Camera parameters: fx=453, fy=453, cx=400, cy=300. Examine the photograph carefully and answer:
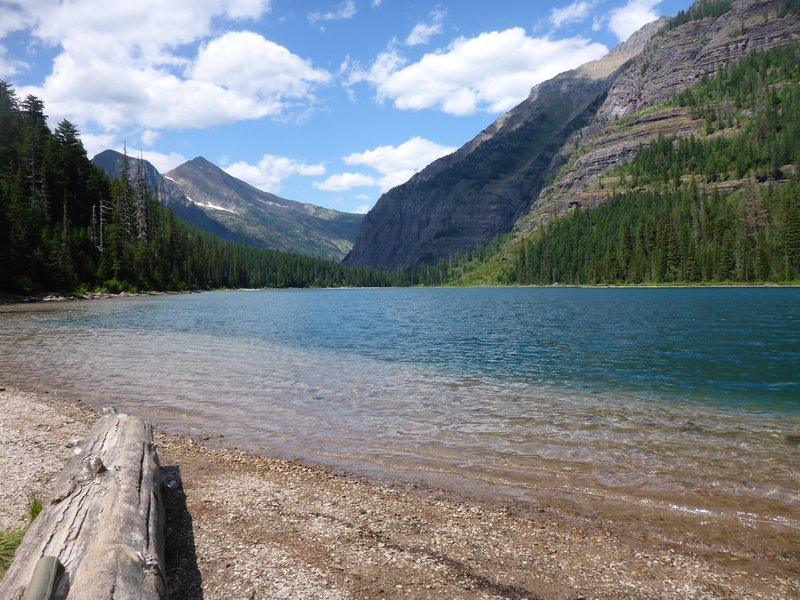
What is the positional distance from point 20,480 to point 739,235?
199198 millimetres

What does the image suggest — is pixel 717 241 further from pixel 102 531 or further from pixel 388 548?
pixel 102 531

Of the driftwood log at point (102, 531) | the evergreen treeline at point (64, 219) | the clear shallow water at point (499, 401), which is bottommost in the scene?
the clear shallow water at point (499, 401)

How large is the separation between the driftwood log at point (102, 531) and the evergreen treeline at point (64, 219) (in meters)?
86.6

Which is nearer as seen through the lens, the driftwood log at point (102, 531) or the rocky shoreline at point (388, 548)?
the driftwood log at point (102, 531)

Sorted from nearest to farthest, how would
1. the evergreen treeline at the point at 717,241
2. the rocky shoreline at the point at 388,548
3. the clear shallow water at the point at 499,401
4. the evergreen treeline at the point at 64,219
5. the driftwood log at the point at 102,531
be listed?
the driftwood log at the point at 102,531
the rocky shoreline at the point at 388,548
the clear shallow water at the point at 499,401
the evergreen treeline at the point at 64,219
the evergreen treeline at the point at 717,241

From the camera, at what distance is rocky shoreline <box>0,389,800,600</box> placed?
24.5 ft

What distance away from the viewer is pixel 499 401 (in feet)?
69.0

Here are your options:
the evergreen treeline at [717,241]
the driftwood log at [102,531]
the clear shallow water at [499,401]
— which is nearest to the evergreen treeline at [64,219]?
the clear shallow water at [499,401]

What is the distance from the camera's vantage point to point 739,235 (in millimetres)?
160125

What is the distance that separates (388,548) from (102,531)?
488cm

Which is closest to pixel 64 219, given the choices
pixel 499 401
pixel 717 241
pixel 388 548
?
pixel 499 401

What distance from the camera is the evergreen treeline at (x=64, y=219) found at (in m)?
80.8

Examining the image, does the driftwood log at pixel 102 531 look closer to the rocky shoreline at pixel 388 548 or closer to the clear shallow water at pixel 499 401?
the rocky shoreline at pixel 388 548

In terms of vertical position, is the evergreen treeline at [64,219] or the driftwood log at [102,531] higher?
the evergreen treeline at [64,219]
